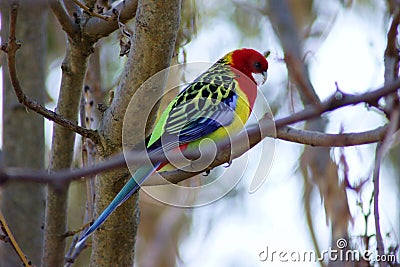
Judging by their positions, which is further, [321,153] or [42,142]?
[42,142]

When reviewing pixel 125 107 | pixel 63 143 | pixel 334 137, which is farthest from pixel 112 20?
pixel 334 137

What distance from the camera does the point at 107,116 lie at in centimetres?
281

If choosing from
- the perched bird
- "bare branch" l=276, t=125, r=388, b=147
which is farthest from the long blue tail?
"bare branch" l=276, t=125, r=388, b=147

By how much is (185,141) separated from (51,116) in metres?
0.89

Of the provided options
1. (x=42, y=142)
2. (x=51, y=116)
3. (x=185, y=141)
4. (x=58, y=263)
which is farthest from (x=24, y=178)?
(x=42, y=142)

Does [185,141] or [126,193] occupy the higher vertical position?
[185,141]

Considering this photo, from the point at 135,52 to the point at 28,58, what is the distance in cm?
151

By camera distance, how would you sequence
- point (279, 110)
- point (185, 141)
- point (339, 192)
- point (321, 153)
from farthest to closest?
point (279, 110) < point (185, 141) < point (321, 153) < point (339, 192)

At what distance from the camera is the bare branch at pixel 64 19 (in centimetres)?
308

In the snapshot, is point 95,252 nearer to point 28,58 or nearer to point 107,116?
point 107,116

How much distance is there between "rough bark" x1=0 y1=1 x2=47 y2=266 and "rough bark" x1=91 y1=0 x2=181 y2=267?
0.86 metres

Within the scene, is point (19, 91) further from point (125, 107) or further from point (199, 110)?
point (199, 110)

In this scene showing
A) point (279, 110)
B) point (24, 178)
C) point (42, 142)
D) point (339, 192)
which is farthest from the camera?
point (279, 110)

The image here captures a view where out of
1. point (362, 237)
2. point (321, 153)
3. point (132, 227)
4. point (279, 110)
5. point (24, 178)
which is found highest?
point (279, 110)
